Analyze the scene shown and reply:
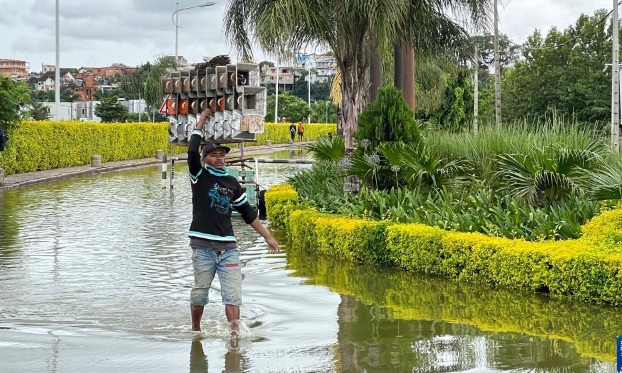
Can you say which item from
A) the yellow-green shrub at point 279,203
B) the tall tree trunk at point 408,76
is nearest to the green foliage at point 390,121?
the yellow-green shrub at point 279,203

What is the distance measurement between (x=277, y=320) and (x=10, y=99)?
19.8m

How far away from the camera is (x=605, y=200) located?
438 inches

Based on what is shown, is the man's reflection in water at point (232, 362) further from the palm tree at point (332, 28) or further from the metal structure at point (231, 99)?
the metal structure at point (231, 99)

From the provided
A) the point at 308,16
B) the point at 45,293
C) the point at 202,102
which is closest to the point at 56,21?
the point at 202,102

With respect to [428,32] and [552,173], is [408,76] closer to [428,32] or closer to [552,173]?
[428,32]

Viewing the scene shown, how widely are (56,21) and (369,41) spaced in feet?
85.1

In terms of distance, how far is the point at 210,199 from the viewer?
7879mm

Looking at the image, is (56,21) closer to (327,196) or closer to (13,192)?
(13,192)

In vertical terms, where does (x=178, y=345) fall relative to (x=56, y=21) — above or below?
below

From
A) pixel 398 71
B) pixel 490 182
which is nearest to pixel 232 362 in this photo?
pixel 490 182

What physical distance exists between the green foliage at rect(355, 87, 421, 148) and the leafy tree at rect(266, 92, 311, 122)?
81.7 metres

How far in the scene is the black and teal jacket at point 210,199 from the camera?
7887 millimetres

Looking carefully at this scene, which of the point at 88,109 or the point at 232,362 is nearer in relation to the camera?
the point at 232,362

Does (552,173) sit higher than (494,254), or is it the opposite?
(552,173)
